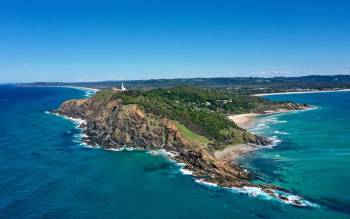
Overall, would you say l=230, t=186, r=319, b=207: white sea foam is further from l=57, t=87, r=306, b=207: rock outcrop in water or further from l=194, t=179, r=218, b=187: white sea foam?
l=57, t=87, r=306, b=207: rock outcrop in water

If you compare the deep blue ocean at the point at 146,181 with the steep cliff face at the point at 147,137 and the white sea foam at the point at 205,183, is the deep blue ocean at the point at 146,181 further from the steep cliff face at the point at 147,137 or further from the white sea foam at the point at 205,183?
the steep cliff face at the point at 147,137

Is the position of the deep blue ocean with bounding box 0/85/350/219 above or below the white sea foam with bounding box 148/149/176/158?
below

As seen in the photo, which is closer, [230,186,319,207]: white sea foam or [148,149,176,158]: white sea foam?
[230,186,319,207]: white sea foam

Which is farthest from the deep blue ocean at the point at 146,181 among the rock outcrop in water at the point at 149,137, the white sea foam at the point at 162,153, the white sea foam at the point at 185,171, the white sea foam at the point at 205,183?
the rock outcrop in water at the point at 149,137

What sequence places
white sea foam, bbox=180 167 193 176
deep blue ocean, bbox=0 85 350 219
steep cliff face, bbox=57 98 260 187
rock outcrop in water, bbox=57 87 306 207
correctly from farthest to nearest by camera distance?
rock outcrop in water, bbox=57 87 306 207
steep cliff face, bbox=57 98 260 187
white sea foam, bbox=180 167 193 176
deep blue ocean, bbox=0 85 350 219

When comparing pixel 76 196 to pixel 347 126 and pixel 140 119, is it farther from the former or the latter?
pixel 347 126

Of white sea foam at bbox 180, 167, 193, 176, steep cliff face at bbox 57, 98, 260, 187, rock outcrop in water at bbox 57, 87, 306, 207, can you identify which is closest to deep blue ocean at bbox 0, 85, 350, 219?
white sea foam at bbox 180, 167, 193, 176
